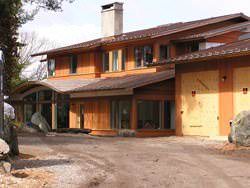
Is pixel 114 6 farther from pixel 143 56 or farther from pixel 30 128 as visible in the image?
pixel 30 128

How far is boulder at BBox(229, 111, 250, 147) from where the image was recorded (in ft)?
63.7

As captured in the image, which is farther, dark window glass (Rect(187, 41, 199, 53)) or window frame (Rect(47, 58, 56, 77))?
window frame (Rect(47, 58, 56, 77))

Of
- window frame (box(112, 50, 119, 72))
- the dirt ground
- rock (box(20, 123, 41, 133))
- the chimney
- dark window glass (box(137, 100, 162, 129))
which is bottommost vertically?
the dirt ground

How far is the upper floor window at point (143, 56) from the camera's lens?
33.8 meters

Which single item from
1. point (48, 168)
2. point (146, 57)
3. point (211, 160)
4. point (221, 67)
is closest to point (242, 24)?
point (146, 57)

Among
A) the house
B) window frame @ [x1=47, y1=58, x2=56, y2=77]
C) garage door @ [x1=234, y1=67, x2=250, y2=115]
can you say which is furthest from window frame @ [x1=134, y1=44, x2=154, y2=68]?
window frame @ [x1=47, y1=58, x2=56, y2=77]

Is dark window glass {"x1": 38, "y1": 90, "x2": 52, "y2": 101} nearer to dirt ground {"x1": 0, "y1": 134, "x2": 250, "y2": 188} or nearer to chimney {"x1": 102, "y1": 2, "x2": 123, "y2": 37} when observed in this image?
chimney {"x1": 102, "y1": 2, "x2": 123, "y2": 37}

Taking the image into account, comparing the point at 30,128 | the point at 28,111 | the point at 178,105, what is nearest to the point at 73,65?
the point at 28,111

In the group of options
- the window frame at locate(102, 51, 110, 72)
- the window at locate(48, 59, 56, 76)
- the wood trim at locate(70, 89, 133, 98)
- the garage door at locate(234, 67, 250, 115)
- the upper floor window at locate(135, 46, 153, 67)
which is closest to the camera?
the garage door at locate(234, 67, 250, 115)

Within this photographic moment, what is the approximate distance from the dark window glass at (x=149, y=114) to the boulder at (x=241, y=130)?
11881 mm

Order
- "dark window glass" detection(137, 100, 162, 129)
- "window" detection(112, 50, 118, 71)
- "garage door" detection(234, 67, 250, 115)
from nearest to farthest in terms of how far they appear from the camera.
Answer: "garage door" detection(234, 67, 250, 115) < "dark window glass" detection(137, 100, 162, 129) < "window" detection(112, 50, 118, 71)

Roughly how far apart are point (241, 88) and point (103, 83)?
447 inches

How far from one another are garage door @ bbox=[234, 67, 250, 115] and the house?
1.16m

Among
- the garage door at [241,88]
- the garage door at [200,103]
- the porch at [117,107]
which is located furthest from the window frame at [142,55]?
the garage door at [241,88]
